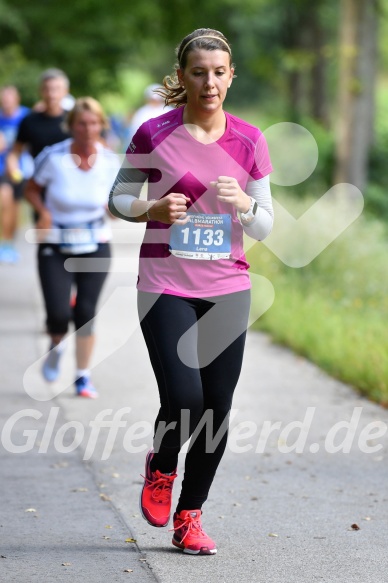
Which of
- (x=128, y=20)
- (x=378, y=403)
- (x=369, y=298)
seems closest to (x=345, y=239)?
(x=369, y=298)

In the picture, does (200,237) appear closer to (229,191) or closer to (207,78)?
(229,191)

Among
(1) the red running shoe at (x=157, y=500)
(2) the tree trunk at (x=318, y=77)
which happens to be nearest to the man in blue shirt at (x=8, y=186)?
(1) the red running shoe at (x=157, y=500)

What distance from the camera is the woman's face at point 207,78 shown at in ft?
15.2

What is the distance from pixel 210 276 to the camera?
4.76 m

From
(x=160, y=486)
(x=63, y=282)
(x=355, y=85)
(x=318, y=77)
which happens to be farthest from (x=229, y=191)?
(x=318, y=77)

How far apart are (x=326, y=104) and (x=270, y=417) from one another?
905 inches

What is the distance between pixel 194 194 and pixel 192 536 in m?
1.37

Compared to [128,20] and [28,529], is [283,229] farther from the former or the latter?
[128,20]

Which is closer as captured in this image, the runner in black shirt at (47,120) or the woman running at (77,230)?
the woman running at (77,230)

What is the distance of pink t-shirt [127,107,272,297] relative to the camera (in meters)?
4.70

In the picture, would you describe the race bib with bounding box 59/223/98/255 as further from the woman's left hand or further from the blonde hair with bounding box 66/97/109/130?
the woman's left hand

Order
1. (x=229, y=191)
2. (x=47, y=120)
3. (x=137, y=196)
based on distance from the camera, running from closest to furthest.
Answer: (x=229, y=191) → (x=137, y=196) → (x=47, y=120)

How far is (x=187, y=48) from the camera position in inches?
186

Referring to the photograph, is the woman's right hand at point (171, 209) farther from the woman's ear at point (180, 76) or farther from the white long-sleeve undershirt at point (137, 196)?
the woman's ear at point (180, 76)
